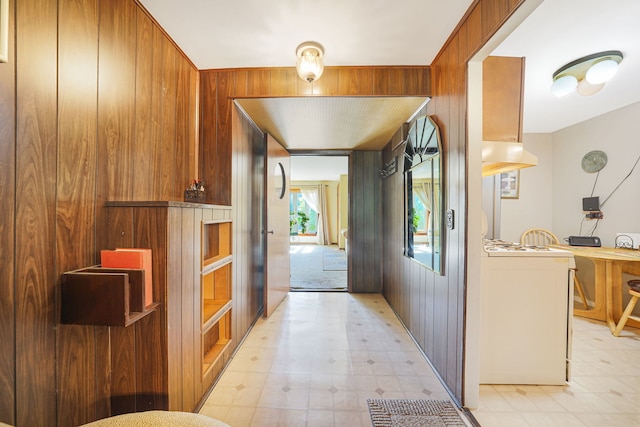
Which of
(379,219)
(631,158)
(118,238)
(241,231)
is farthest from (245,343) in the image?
(631,158)

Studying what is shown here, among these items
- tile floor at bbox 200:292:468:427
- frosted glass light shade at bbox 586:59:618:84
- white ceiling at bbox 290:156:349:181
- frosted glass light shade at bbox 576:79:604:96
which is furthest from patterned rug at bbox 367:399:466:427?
white ceiling at bbox 290:156:349:181

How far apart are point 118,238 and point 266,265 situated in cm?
164

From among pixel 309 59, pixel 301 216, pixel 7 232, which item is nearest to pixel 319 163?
pixel 301 216

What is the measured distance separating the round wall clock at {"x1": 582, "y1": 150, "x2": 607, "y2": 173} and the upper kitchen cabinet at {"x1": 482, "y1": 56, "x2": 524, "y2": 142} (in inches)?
93.1

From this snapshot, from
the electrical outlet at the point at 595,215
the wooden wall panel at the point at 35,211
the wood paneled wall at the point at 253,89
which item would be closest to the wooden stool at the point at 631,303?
the electrical outlet at the point at 595,215

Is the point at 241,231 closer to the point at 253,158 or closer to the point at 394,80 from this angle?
the point at 253,158

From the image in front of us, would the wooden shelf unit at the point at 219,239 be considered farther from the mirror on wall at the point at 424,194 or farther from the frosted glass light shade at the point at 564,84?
the frosted glass light shade at the point at 564,84

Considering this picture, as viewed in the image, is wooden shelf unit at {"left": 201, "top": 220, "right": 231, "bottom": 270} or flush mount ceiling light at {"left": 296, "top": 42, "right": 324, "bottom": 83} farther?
wooden shelf unit at {"left": 201, "top": 220, "right": 231, "bottom": 270}

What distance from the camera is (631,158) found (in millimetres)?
2680

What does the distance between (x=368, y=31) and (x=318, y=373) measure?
229 cm

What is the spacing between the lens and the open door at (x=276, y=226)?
2.69 metres

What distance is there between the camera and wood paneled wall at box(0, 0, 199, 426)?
0.81m

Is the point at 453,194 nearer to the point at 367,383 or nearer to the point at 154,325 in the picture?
the point at 367,383

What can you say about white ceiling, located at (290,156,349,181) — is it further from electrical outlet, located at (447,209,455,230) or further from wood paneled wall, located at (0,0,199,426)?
wood paneled wall, located at (0,0,199,426)
